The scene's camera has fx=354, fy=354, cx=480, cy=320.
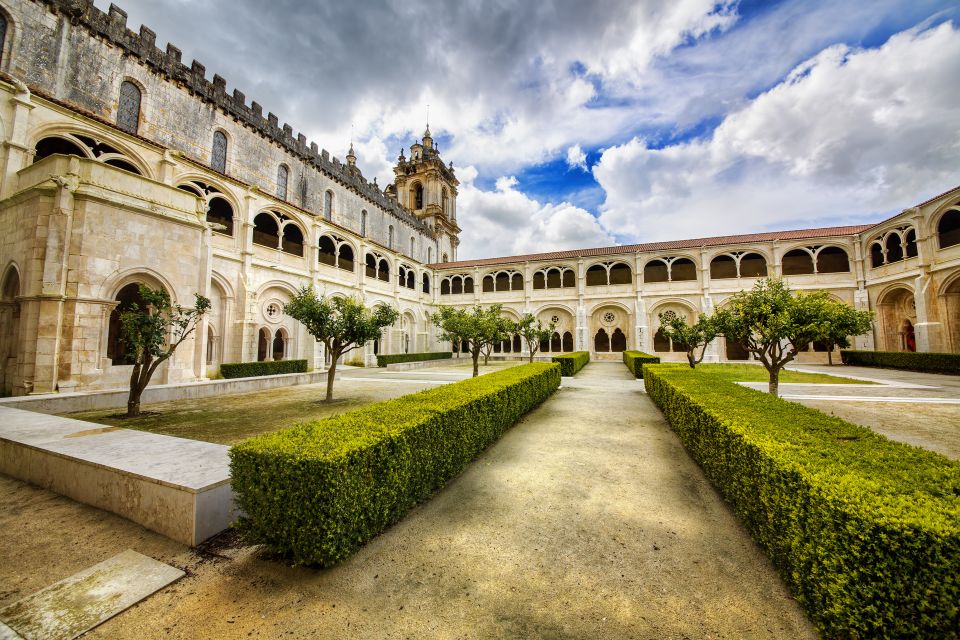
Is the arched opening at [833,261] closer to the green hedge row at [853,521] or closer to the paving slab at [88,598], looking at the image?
the green hedge row at [853,521]

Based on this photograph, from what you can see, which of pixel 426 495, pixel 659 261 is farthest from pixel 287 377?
pixel 659 261

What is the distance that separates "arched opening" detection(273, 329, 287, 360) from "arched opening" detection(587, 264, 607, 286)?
23832 millimetres

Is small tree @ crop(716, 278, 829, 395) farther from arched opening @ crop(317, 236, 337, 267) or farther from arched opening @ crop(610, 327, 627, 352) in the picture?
arched opening @ crop(317, 236, 337, 267)

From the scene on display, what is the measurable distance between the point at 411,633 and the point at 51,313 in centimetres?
1237

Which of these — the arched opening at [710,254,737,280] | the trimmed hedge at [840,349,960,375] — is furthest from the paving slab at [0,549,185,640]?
the arched opening at [710,254,737,280]

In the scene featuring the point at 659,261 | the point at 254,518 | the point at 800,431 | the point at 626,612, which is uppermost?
the point at 659,261

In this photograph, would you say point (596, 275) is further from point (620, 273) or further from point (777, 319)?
point (777, 319)

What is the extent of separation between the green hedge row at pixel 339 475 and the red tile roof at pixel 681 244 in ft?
95.1

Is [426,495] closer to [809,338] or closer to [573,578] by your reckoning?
[573,578]

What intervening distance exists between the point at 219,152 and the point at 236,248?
17.4ft

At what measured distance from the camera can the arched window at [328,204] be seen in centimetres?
2489

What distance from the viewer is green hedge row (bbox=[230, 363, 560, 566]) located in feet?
8.72

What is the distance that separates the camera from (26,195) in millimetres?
9273

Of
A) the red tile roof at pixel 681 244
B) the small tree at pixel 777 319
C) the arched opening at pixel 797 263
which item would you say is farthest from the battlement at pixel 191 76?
the arched opening at pixel 797 263
